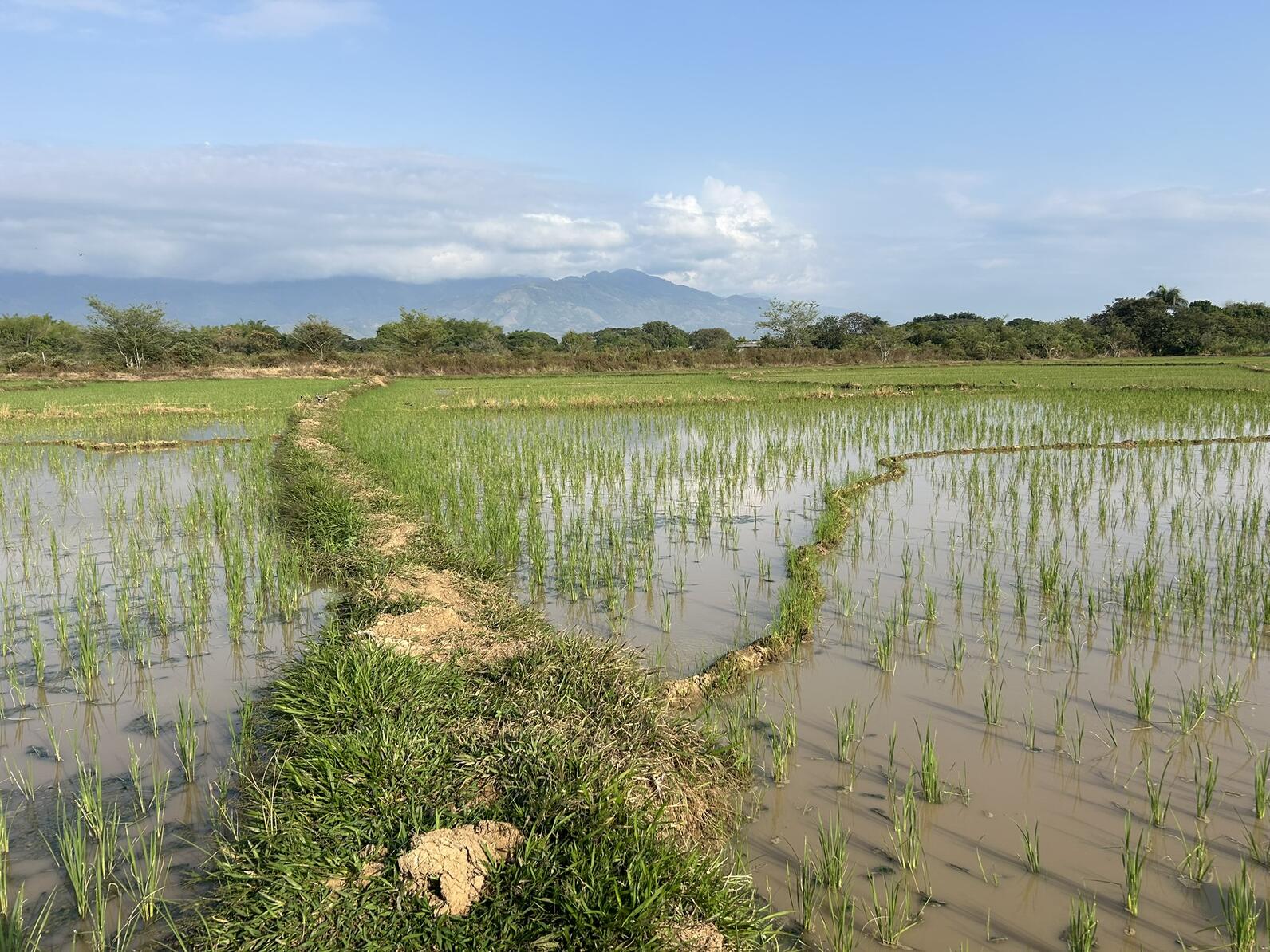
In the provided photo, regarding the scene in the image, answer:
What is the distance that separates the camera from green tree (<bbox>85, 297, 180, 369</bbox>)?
29.6 m

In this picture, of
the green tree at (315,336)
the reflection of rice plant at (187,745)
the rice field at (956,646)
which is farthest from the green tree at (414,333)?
the reflection of rice plant at (187,745)

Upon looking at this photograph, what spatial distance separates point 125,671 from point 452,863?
2488 millimetres

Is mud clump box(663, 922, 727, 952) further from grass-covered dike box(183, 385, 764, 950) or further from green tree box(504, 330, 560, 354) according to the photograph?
green tree box(504, 330, 560, 354)

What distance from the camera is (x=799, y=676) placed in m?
3.38

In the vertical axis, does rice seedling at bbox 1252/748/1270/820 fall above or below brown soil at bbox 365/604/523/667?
below

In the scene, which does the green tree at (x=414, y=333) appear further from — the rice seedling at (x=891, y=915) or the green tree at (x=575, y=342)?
the rice seedling at (x=891, y=915)

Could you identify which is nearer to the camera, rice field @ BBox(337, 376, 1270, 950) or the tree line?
rice field @ BBox(337, 376, 1270, 950)

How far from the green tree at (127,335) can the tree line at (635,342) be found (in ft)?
0.14

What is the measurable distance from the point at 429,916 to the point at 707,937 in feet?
2.06

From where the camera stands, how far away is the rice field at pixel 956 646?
2.04 metres

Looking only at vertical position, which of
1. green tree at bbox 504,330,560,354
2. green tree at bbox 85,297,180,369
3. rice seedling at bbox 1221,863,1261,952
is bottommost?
rice seedling at bbox 1221,863,1261,952

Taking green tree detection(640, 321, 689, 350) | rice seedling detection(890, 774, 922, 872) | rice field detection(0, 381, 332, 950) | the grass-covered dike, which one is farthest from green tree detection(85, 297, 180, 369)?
rice seedling detection(890, 774, 922, 872)

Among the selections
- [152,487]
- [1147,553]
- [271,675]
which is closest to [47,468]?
[152,487]

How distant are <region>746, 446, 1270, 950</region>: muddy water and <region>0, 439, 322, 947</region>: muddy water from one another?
69.4 inches
